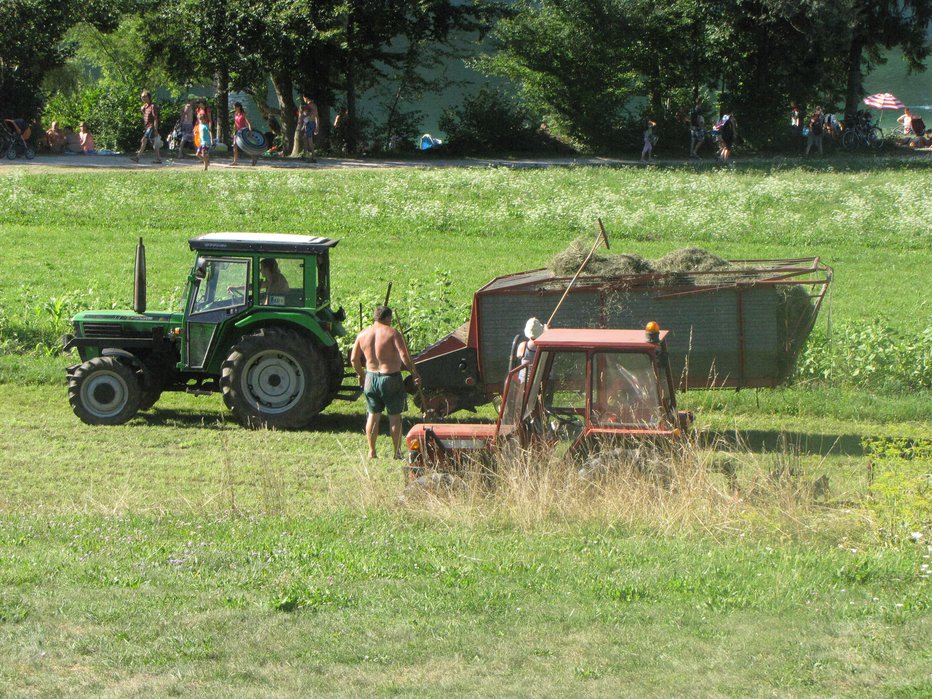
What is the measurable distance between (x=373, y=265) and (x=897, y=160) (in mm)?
20540

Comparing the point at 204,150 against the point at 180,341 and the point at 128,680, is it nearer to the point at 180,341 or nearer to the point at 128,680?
the point at 180,341

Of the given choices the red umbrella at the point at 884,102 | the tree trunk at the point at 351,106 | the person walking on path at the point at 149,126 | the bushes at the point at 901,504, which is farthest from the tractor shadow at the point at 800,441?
the red umbrella at the point at 884,102

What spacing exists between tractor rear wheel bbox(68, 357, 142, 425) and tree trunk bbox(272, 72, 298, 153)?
22684 millimetres

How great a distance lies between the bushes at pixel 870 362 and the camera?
14828mm

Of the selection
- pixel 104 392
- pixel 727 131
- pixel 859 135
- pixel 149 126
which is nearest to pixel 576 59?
pixel 727 131

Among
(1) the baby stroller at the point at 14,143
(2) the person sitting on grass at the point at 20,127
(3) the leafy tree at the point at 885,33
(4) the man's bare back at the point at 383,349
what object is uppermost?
(3) the leafy tree at the point at 885,33

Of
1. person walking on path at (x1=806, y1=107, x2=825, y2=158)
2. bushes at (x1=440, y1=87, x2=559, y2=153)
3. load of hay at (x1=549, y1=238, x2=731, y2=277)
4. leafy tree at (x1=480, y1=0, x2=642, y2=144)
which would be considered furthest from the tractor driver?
person walking on path at (x1=806, y1=107, x2=825, y2=158)

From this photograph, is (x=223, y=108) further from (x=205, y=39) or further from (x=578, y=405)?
(x=578, y=405)

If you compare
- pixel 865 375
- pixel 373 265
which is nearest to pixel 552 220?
pixel 373 265

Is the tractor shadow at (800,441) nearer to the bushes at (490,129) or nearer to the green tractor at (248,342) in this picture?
the green tractor at (248,342)

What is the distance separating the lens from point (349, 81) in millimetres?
35844

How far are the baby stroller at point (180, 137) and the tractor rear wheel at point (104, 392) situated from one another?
2193 cm

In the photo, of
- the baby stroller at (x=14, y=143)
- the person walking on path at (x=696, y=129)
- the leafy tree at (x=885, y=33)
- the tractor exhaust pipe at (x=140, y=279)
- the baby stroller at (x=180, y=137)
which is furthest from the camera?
the leafy tree at (x=885, y=33)

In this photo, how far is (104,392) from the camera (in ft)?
43.4
